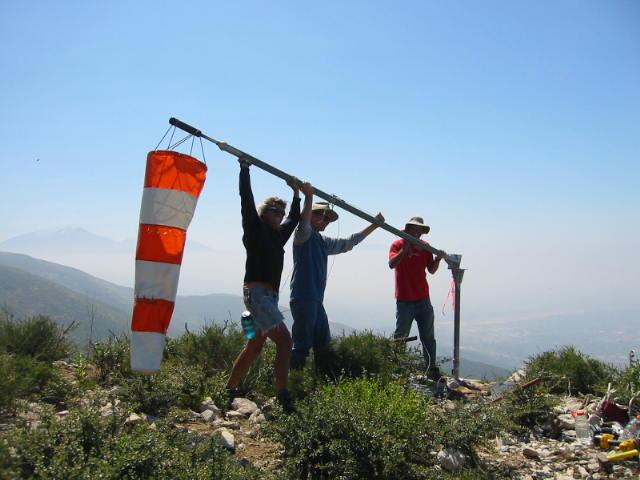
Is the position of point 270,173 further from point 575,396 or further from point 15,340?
point 575,396

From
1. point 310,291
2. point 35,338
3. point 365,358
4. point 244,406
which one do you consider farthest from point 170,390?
point 35,338

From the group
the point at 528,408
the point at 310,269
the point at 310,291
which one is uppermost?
the point at 310,269

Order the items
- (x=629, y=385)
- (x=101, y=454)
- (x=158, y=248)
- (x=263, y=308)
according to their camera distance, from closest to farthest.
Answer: (x=101, y=454) < (x=158, y=248) < (x=263, y=308) < (x=629, y=385)

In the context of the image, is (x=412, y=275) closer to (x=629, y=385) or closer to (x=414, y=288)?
(x=414, y=288)

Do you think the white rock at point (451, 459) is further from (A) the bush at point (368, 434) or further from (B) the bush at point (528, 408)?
(B) the bush at point (528, 408)

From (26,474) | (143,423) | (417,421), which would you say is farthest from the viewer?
(417,421)

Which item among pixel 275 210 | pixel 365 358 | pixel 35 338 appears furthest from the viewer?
pixel 35 338

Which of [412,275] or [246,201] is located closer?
[246,201]

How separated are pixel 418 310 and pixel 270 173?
3636 millimetres

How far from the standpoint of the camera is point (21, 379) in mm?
4641

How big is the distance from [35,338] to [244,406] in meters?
3.24

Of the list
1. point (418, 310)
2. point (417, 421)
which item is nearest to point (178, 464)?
point (417, 421)

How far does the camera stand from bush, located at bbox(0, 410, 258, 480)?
9.88 feet

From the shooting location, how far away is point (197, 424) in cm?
495
